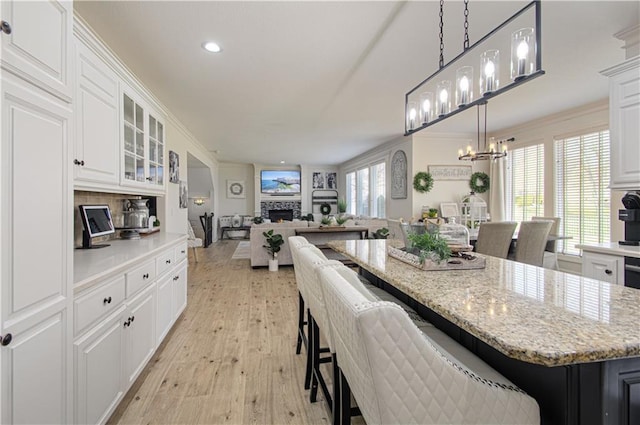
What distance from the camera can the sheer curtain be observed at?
5902 millimetres

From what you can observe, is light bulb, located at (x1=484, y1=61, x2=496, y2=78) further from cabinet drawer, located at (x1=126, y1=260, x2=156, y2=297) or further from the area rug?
the area rug

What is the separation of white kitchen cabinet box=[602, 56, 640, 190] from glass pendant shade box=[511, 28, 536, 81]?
1.70m

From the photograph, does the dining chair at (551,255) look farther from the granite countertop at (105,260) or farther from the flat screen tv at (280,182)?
the flat screen tv at (280,182)

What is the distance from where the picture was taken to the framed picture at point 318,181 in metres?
11.2

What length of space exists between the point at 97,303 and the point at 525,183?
6.46m

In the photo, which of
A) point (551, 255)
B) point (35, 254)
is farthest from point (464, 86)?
point (551, 255)

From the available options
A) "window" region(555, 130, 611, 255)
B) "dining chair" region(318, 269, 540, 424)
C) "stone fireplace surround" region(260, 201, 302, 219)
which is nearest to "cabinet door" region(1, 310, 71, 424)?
"dining chair" region(318, 269, 540, 424)

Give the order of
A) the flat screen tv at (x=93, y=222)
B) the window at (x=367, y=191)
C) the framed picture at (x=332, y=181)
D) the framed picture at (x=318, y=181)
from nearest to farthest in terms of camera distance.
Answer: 1. the flat screen tv at (x=93, y=222)
2. the window at (x=367, y=191)
3. the framed picture at (x=318, y=181)
4. the framed picture at (x=332, y=181)

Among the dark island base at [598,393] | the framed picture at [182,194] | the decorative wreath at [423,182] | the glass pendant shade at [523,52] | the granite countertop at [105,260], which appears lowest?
the dark island base at [598,393]

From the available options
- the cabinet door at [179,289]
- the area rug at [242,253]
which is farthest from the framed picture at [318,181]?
the cabinet door at [179,289]

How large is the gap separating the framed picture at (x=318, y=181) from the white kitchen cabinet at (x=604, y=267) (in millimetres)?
9125

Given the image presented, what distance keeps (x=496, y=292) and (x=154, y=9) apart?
2.72m

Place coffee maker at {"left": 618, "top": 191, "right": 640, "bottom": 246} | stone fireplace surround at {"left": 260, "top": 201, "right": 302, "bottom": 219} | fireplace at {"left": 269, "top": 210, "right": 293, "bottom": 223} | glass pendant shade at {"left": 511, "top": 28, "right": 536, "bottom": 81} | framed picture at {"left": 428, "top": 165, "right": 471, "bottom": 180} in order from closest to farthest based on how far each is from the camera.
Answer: glass pendant shade at {"left": 511, "top": 28, "right": 536, "bottom": 81}, coffee maker at {"left": 618, "top": 191, "right": 640, "bottom": 246}, framed picture at {"left": 428, "top": 165, "right": 471, "bottom": 180}, stone fireplace surround at {"left": 260, "top": 201, "right": 302, "bottom": 219}, fireplace at {"left": 269, "top": 210, "right": 293, "bottom": 223}

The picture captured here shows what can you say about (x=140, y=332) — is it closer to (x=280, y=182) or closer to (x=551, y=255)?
(x=551, y=255)
